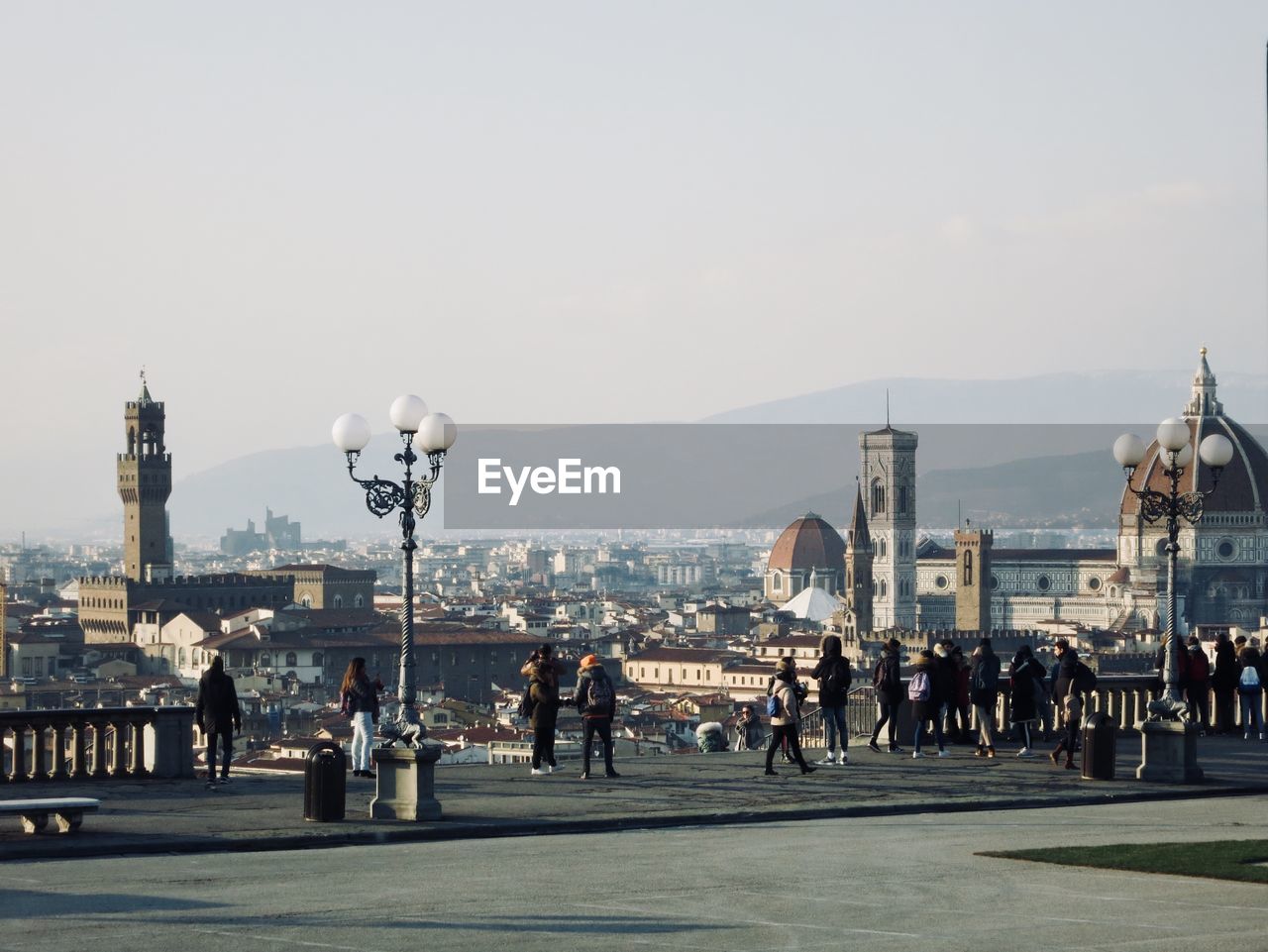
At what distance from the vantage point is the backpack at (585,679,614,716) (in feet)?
70.4

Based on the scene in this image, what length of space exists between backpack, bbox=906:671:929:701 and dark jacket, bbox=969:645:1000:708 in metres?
0.47

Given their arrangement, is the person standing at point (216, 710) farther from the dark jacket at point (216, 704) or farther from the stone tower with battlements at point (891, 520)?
the stone tower with battlements at point (891, 520)

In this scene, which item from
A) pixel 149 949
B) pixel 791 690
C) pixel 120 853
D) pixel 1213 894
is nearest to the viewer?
pixel 149 949

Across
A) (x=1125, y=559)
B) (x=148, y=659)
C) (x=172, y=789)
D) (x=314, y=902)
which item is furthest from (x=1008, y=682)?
(x=1125, y=559)

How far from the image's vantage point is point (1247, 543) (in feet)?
584

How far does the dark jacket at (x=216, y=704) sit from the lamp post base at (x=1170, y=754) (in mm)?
8150

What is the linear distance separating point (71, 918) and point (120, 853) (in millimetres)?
3117

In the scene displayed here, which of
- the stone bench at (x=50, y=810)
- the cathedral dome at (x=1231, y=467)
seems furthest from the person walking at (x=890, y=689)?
the cathedral dome at (x=1231, y=467)

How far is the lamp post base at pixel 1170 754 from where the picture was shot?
69.2 ft

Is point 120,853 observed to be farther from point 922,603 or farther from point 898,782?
point 922,603

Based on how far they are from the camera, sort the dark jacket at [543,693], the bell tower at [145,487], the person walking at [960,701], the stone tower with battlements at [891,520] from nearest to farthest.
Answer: the dark jacket at [543,693]
the person walking at [960,701]
the bell tower at [145,487]
the stone tower with battlements at [891,520]

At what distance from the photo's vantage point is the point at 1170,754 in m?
21.2

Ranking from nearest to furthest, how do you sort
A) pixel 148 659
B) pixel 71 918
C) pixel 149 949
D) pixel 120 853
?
1. pixel 149 949
2. pixel 71 918
3. pixel 120 853
4. pixel 148 659

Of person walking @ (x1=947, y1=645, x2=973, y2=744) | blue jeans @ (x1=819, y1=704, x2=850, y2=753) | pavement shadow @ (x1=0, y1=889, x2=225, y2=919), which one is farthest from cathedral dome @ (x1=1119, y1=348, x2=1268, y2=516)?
pavement shadow @ (x1=0, y1=889, x2=225, y2=919)
